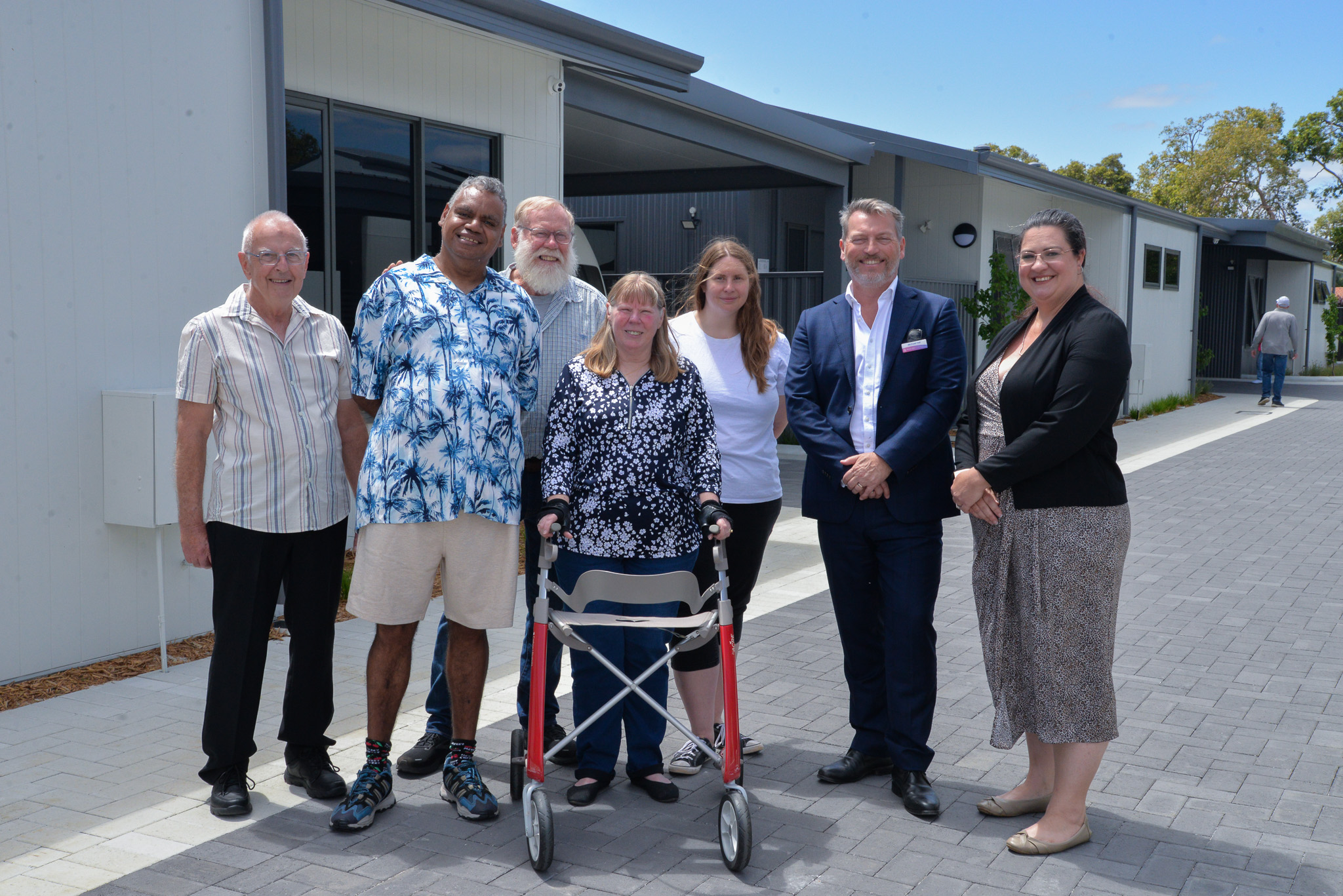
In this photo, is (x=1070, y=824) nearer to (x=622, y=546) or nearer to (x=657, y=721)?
(x=657, y=721)

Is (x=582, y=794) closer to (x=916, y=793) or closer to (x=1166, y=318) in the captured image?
(x=916, y=793)

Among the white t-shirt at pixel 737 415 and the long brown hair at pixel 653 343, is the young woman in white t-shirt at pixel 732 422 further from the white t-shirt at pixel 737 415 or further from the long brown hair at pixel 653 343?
the long brown hair at pixel 653 343

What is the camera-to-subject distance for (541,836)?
366 centimetres

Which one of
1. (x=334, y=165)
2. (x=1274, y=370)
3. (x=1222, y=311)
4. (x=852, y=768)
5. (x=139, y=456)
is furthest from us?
(x=1222, y=311)

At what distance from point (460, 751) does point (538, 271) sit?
5.84ft

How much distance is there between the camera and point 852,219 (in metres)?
4.36

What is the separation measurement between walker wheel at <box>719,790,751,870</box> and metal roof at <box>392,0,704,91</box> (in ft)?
16.7

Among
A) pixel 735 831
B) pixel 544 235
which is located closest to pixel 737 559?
pixel 735 831

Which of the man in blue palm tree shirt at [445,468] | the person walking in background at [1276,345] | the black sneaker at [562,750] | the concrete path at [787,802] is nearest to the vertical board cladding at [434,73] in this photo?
the concrete path at [787,802]

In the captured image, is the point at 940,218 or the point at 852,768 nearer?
the point at 852,768

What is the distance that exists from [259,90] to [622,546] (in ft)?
12.6

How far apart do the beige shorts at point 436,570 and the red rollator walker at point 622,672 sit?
0.56 feet

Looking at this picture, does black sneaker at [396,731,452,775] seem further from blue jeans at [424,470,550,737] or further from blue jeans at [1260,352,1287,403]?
blue jeans at [1260,352,1287,403]

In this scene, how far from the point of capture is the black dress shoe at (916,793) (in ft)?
13.7
